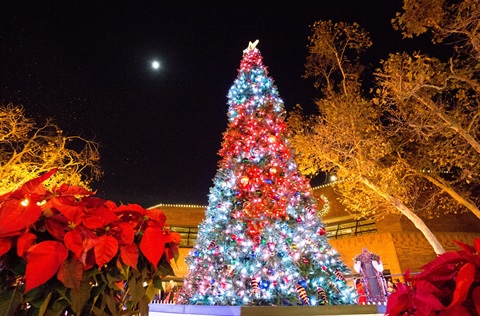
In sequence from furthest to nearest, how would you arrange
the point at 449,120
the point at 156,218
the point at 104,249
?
the point at 449,120 → the point at 156,218 → the point at 104,249

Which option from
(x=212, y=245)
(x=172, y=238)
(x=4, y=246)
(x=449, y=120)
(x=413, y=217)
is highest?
(x=449, y=120)

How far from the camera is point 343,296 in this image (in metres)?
4.66

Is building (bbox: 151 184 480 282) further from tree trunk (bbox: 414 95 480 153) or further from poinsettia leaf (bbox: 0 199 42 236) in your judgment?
poinsettia leaf (bbox: 0 199 42 236)

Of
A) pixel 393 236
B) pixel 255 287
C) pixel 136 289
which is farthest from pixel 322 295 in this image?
pixel 393 236

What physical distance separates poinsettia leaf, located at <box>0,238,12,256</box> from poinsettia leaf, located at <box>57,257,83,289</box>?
12cm

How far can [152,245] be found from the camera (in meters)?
0.87

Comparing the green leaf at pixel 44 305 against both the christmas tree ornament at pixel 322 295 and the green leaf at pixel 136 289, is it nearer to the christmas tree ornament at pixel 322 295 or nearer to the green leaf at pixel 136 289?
the green leaf at pixel 136 289

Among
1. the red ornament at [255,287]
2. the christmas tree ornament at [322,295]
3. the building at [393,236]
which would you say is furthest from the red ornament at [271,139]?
the building at [393,236]

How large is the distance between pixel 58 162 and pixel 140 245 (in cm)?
1168

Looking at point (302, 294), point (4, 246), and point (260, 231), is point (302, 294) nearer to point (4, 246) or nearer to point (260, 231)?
point (260, 231)

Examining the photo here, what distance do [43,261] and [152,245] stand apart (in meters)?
0.27

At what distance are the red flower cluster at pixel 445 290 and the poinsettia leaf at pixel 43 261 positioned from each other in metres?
0.91

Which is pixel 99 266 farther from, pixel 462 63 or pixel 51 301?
pixel 462 63

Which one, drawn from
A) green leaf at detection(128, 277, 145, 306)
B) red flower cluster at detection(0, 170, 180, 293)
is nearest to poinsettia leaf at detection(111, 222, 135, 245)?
red flower cluster at detection(0, 170, 180, 293)
